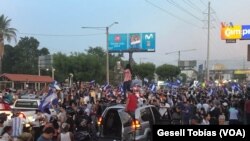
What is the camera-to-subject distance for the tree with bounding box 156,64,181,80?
112 m

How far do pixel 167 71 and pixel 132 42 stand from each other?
54690mm

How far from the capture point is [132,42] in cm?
5800

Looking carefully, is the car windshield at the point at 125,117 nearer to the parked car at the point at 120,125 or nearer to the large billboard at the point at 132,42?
the parked car at the point at 120,125

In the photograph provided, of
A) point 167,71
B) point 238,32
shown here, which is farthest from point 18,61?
point 238,32

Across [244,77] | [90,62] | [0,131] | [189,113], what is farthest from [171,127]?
[244,77]

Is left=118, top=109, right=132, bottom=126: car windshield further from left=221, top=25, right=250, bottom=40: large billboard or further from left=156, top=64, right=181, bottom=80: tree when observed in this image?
left=156, top=64, right=181, bottom=80: tree

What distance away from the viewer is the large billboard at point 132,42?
57531mm

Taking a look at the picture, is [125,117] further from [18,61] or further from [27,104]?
[18,61]

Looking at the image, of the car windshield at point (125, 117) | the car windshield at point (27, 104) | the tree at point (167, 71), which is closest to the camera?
the car windshield at point (125, 117)

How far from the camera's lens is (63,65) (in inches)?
3364

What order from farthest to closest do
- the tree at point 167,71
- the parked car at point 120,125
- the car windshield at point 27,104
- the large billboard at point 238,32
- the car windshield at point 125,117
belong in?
the tree at point 167,71 < the large billboard at point 238,32 < the car windshield at point 27,104 < the car windshield at point 125,117 < the parked car at point 120,125

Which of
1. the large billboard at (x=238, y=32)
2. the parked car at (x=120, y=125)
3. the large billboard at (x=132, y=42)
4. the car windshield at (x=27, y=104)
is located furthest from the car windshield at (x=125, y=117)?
the large billboard at (x=238, y=32)

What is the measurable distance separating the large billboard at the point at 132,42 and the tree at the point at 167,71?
177 feet

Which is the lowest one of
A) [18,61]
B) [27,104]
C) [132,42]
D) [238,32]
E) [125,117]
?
[27,104]
